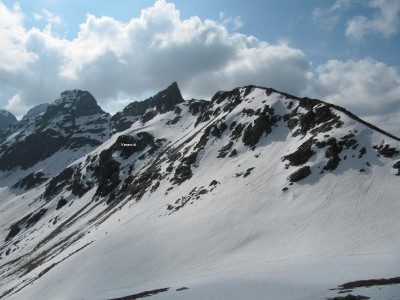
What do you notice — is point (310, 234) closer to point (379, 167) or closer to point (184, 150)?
point (379, 167)

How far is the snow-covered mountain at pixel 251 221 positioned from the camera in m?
31.7

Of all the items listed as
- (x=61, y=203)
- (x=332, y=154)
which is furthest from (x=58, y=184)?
(x=332, y=154)

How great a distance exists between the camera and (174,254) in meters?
46.2

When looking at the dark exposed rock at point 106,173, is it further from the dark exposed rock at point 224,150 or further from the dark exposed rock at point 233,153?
the dark exposed rock at point 233,153

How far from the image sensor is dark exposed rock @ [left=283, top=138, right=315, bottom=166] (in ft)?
180

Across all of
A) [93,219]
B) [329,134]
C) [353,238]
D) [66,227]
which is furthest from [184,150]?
[353,238]

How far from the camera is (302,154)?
182ft

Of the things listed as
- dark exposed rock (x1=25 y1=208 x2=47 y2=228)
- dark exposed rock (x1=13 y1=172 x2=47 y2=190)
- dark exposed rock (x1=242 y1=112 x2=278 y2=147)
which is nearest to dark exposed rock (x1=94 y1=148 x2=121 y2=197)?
dark exposed rock (x1=25 y1=208 x2=47 y2=228)

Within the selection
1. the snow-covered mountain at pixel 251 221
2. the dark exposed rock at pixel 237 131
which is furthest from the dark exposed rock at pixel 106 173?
the dark exposed rock at pixel 237 131

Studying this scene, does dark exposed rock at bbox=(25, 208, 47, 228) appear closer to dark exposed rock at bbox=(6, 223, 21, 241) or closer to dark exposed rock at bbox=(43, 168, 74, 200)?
dark exposed rock at bbox=(6, 223, 21, 241)

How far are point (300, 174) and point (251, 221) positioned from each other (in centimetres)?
1093

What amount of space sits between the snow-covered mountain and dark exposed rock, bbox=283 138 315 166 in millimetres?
198

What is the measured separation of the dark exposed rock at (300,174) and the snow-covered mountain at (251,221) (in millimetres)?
142

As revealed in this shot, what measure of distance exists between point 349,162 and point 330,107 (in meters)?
16.8
